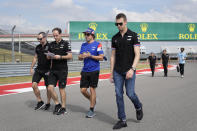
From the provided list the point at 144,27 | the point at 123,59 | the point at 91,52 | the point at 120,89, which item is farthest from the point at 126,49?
the point at 144,27

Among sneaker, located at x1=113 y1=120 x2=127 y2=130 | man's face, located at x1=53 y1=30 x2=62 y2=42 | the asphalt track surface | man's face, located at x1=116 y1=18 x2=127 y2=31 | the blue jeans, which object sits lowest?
the asphalt track surface

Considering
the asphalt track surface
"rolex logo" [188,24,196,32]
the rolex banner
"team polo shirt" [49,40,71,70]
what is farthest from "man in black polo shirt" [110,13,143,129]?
"rolex logo" [188,24,196,32]

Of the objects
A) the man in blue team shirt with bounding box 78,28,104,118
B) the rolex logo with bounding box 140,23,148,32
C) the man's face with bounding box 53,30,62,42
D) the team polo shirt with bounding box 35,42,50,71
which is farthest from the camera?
the rolex logo with bounding box 140,23,148,32

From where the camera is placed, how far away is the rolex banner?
35.7 meters

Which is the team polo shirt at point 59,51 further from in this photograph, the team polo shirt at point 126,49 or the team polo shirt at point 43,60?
the team polo shirt at point 126,49

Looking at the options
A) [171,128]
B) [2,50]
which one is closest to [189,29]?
[2,50]

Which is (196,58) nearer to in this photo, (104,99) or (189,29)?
(189,29)

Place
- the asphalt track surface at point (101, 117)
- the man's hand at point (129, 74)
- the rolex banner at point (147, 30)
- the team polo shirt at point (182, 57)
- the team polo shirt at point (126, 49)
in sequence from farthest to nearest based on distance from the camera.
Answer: the rolex banner at point (147, 30)
the team polo shirt at point (182, 57)
the asphalt track surface at point (101, 117)
the team polo shirt at point (126, 49)
the man's hand at point (129, 74)

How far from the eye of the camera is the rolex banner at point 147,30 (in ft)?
117

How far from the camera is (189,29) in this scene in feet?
129

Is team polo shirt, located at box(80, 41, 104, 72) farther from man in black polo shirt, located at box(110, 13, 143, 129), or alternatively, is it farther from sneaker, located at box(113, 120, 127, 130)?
sneaker, located at box(113, 120, 127, 130)

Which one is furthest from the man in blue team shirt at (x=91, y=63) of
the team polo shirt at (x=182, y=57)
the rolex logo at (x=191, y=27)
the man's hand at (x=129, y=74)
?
the rolex logo at (x=191, y=27)

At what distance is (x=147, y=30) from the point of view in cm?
3784

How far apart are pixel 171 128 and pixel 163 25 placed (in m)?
35.2
